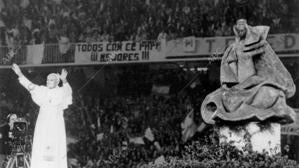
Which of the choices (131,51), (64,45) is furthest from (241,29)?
(64,45)

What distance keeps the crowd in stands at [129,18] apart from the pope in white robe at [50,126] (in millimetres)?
8835

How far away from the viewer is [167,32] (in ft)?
70.9

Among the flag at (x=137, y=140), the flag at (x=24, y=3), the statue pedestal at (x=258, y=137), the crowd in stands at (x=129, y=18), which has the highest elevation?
the flag at (x=24, y=3)

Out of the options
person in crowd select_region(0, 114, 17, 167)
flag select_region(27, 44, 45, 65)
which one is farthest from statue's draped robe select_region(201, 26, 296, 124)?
flag select_region(27, 44, 45, 65)

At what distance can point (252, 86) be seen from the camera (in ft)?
37.6

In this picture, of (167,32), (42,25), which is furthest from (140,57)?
(42,25)

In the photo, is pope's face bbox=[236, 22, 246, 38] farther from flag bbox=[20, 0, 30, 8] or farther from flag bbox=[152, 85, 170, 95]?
flag bbox=[20, 0, 30, 8]

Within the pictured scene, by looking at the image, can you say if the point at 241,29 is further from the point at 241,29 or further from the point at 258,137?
the point at 258,137

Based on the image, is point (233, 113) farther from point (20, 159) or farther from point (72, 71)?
point (72, 71)

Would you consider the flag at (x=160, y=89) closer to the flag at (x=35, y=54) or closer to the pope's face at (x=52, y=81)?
the flag at (x=35, y=54)

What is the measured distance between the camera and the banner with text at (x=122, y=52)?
832 inches

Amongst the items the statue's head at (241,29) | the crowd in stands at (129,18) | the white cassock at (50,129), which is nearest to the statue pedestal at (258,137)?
the statue's head at (241,29)

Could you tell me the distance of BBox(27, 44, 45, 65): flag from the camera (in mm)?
22594

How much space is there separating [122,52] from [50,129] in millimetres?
8907
